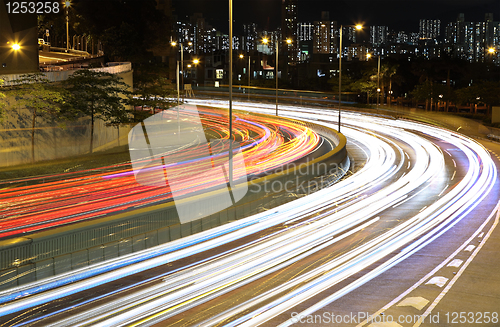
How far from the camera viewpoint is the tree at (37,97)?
98.0ft

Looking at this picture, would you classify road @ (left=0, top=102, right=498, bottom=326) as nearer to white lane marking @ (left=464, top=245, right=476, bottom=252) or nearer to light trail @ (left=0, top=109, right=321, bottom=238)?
white lane marking @ (left=464, top=245, right=476, bottom=252)

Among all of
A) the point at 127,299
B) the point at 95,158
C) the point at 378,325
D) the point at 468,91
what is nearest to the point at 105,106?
the point at 95,158

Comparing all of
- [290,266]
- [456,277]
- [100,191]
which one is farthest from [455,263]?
[100,191]

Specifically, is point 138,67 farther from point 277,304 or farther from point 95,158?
point 277,304

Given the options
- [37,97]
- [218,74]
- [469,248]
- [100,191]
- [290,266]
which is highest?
[218,74]

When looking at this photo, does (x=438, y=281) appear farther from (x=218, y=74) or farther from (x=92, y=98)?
(x=218, y=74)

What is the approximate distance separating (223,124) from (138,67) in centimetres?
1551

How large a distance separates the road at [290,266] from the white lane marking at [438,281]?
0.07 m

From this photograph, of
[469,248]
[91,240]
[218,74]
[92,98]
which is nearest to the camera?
[91,240]

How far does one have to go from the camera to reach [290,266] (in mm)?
13328

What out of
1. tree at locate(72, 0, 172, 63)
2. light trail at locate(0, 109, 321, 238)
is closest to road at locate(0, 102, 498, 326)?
light trail at locate(0, 109, 321, 238)

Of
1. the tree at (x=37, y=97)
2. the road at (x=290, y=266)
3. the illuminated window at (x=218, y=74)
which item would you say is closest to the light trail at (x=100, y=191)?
the road at (x=290, y=266)

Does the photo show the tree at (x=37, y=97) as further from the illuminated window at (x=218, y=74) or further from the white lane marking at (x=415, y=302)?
the illuminated window at (x=218, y=74)

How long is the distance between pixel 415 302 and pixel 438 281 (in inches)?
62.3
